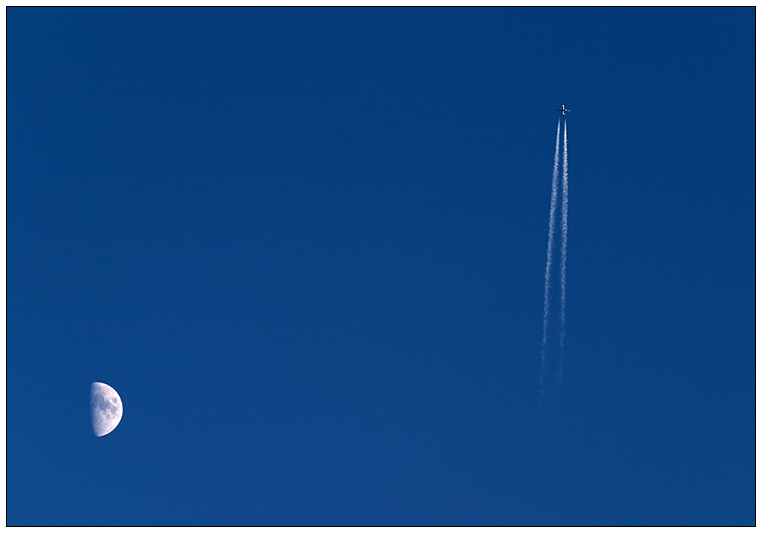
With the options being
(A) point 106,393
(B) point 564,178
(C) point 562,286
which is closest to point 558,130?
(B) point 564,178

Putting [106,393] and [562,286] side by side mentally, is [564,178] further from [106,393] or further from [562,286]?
[106,393]

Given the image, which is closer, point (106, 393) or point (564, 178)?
point (106, 393)

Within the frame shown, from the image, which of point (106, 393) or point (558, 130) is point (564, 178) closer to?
point (558, 130)

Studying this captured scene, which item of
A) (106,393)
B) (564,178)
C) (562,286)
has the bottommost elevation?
(106,393)

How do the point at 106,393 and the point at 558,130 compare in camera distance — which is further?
the point at 558,130

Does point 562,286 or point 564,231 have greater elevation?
point 564,231

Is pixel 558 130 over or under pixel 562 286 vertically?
over

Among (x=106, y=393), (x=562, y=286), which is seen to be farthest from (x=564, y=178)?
(x=106, y=393)

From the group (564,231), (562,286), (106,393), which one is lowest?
(106,393)
